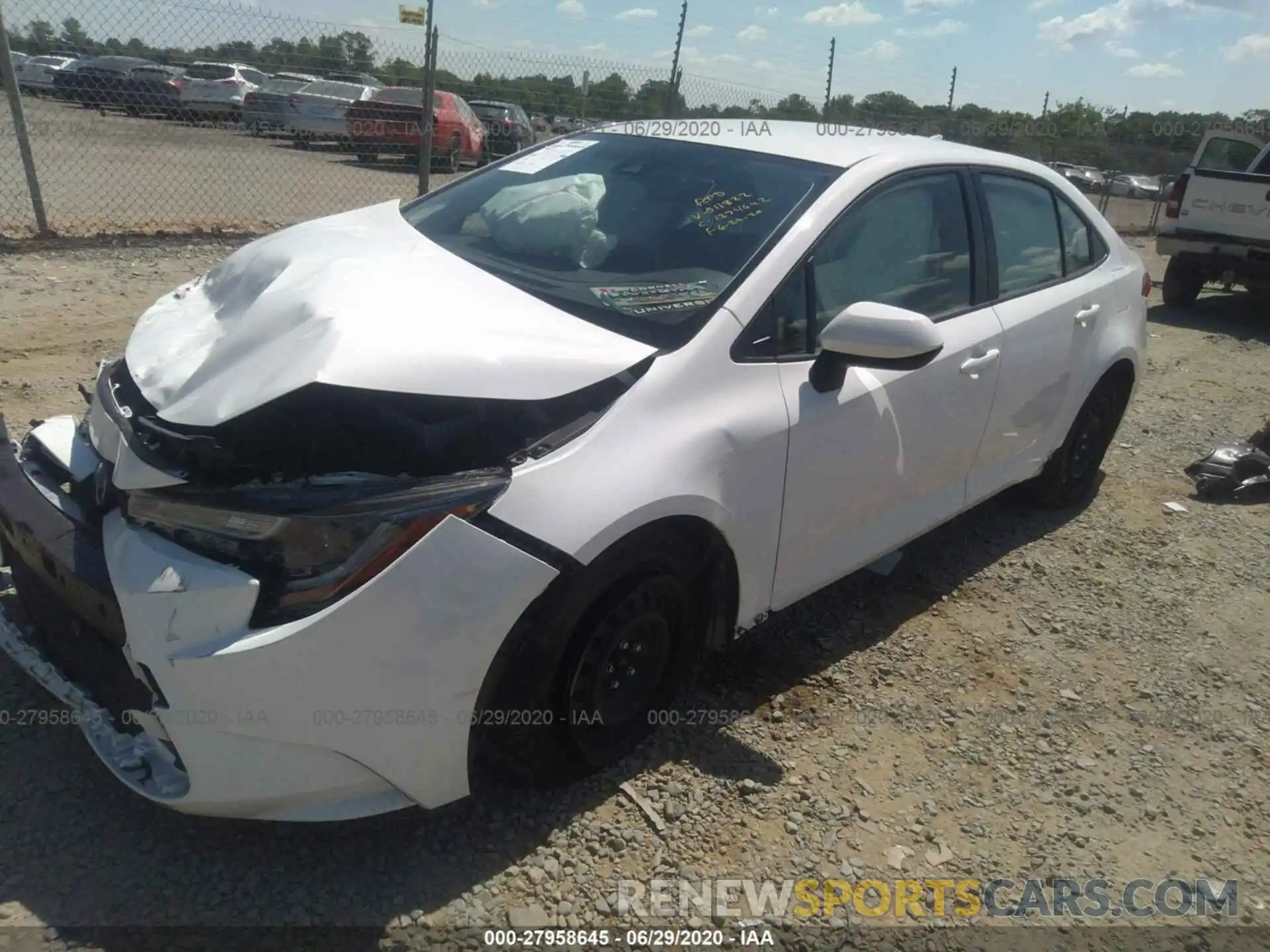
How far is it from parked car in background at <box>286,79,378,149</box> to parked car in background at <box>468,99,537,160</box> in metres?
2.90

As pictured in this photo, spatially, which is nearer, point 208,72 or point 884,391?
point 884,391

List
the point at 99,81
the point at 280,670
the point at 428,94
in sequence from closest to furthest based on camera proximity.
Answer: the point at 280,670, the point at 428,94, the point at 99,81

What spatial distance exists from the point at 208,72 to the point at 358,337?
17.2 metres

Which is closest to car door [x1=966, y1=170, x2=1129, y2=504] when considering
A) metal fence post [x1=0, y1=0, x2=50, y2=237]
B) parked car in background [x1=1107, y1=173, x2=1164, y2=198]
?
metal fence post [x1=0, y1=0, x2=50, y2=237]

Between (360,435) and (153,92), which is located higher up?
(153,92)

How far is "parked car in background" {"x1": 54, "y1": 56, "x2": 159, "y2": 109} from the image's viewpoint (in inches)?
406

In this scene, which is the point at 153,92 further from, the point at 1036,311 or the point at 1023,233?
the point at 1036,311

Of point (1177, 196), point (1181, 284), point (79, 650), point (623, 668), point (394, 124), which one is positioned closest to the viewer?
point (79, 650)

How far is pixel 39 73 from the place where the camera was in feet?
41.8

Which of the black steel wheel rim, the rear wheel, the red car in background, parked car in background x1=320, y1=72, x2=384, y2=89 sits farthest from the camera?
the red car in background

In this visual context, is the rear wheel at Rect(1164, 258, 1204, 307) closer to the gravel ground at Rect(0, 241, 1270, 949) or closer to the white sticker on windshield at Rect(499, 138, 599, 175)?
the gravel ground at Rect(0, 241, 1270, 949)

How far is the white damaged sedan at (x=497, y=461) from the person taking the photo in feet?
6.39

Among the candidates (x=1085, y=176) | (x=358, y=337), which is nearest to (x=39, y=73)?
(x=358, y=337)

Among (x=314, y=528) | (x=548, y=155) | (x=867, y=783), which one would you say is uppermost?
(x=548, y=155)
